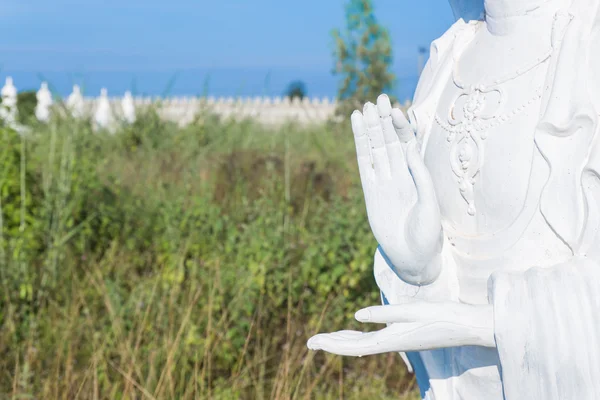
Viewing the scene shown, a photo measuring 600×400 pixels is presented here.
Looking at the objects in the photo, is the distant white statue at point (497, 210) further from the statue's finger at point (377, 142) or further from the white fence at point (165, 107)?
the white fence at point (165, 107)

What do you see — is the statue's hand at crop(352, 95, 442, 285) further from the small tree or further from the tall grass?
the small tree

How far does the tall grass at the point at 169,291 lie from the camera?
3457mm

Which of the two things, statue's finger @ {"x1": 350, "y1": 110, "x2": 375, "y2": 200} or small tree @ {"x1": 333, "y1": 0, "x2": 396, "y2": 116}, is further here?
small tree @ {"x1": 333, "y1": 0, "x2": 396, "y2": 116}

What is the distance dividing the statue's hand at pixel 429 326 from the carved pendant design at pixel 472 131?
23cm

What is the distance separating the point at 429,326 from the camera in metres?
1.50

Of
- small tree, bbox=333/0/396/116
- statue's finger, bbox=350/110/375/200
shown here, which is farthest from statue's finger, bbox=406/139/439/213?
small tree, bbox=333/0/396/116

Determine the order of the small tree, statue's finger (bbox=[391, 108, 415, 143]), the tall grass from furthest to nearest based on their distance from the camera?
the small tree → the tall grass → statue's finger (bbox=[391, 108, 415, 143])

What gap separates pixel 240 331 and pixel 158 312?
409 millimetres

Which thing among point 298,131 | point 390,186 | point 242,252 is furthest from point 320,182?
point 390,186

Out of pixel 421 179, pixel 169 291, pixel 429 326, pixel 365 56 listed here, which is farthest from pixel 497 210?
pixel 365 56

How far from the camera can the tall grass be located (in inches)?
136

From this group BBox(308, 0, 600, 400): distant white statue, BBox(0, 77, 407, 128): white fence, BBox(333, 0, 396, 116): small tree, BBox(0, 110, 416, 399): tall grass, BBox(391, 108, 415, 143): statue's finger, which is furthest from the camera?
BBox(333, 0, 396, 116): small tree

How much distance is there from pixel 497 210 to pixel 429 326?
274 millimetres

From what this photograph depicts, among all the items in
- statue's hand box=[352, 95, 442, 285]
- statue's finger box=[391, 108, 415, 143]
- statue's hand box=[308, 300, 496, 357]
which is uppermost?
statue's finger box=[391, 108, 415, 143]
